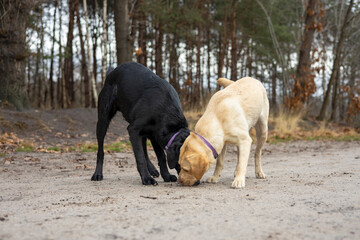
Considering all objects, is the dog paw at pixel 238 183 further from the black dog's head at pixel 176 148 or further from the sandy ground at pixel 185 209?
the black dog's head at pixel 176 148

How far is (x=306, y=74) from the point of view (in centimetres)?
1747

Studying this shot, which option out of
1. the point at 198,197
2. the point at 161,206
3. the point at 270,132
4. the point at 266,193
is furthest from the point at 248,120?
the point at 270,132

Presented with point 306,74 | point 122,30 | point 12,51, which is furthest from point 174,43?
point 12,51

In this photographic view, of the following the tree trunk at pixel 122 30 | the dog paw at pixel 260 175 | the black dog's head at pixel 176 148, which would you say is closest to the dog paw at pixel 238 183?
the black dog's head at pixel 176 148

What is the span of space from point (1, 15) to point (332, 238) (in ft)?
38.2

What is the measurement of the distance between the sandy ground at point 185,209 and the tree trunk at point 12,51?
24.4ft

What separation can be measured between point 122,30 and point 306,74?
914 cm

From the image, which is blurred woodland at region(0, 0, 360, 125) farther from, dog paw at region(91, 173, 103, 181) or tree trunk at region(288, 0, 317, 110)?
dog paw at region(91, 173, 103, 181)

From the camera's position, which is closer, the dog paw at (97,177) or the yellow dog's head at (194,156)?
the yellow dog's head at (194,156)

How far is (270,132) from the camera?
44.0 ft

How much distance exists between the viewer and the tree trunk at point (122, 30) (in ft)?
41.8

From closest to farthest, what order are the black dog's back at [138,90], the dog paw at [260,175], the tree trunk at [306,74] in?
the black dog's back at [138,90] < the dog paw at [260,175] < the tree trunk at [306,74]

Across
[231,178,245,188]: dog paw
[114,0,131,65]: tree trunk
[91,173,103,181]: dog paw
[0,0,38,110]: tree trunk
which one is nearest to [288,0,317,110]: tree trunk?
[114,0,131,65]: tree trunk

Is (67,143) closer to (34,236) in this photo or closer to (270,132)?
(270,132)
